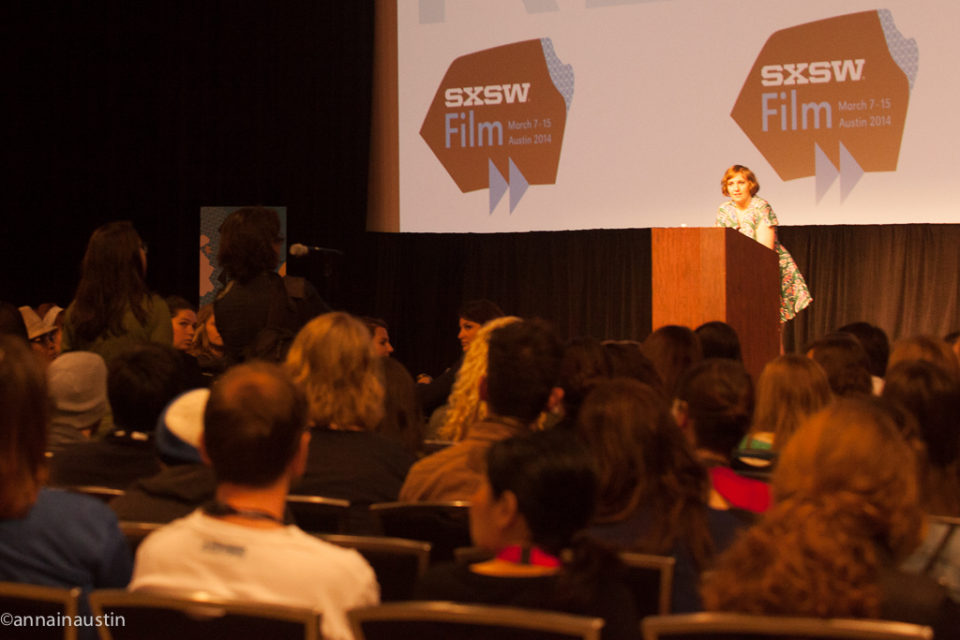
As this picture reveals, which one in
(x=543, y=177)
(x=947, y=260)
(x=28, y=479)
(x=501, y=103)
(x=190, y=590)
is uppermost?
(x=501, y=103)

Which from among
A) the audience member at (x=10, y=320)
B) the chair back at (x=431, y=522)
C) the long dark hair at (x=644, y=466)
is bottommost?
the chair back at (x=431, y=522)

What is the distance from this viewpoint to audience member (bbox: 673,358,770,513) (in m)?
2.26

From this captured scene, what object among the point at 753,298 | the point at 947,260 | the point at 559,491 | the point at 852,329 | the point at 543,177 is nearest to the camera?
the point at 559,491

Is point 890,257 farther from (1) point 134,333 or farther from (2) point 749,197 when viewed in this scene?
(1) point 134,333

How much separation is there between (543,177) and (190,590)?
19.7 feet

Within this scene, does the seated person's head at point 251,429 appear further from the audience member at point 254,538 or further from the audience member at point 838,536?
the audience member at point 838,536

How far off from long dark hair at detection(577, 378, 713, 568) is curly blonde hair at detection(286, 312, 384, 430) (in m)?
0.79

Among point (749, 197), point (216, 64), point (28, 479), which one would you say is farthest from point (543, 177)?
point (28, 479)

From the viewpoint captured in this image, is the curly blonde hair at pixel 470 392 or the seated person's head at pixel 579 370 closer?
the seated person's head at pixel 579 370

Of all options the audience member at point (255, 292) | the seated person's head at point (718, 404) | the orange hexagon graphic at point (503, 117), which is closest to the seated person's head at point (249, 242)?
the audience member at point (255, 292)

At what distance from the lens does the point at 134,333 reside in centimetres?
367

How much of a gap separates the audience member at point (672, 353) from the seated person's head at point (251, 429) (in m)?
2.02

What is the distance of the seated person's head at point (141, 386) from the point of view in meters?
2.58

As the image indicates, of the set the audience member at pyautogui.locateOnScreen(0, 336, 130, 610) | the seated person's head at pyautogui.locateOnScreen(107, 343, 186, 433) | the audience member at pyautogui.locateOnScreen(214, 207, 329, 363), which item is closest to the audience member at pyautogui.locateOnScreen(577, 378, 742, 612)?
the audience member at pyautogui.locateOnScreen(0, 336, 130, 610)
